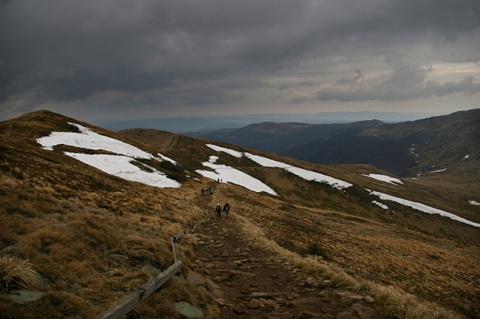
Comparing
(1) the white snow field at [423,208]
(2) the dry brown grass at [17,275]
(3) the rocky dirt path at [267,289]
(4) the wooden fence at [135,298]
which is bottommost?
(1) the white snow field at [423,208]

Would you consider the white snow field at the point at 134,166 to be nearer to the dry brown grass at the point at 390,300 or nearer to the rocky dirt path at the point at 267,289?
the rocky dirt path at the point at 267,289

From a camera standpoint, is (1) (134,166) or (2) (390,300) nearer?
(2) (390,300)

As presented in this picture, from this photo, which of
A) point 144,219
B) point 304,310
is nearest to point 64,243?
point 304,310

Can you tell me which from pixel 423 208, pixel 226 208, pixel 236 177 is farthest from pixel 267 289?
pixel 423 208

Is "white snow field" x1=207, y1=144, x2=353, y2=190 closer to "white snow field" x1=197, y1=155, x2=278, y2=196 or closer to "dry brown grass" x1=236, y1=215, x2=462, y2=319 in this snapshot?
"white snow field" x1=197, y1=155, x2=278, y2=196

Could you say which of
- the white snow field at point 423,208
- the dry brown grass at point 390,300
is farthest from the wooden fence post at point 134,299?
the white snow field at point 423,208

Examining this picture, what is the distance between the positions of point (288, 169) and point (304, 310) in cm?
9747

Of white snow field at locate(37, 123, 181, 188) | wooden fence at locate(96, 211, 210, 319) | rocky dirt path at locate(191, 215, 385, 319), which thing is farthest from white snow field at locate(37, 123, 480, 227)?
wooden fence at locate(96, 211, 210, 319)

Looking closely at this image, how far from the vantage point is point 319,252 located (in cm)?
2078

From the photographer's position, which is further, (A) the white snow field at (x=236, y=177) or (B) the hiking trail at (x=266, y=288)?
(A) the white snow field at (x=236, y=177)

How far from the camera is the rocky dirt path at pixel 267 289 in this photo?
8.16 metres

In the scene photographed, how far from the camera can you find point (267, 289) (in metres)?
10.3

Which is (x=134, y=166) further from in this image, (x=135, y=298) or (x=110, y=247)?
(x=135, y=298)

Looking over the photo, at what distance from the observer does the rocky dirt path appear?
816cm
